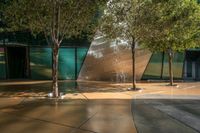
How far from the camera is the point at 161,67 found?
2677 cm

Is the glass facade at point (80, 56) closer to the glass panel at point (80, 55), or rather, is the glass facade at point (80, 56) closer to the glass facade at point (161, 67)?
the glass panel at point (80, 55)

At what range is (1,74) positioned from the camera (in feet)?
79.0

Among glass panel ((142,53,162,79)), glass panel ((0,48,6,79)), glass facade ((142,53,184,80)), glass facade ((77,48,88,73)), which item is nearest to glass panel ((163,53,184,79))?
glass facade ((142,53,184,80))

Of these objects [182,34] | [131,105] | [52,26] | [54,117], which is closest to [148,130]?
[54,117]

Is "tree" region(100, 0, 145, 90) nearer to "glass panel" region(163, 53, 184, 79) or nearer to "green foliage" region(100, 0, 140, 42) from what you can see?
"green foliage" region(100, 0, 140, 42)

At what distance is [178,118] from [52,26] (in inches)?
270

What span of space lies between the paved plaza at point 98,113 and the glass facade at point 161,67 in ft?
35.5


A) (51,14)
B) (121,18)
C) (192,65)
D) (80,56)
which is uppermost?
(121,18)

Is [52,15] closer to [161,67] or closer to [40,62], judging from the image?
[40,62]

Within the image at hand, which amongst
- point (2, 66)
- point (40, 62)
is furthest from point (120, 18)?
point (2, 66)

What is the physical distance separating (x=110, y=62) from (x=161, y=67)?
170 inches

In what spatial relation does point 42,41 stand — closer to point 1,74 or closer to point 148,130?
point 1,74

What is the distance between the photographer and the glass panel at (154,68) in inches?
1033

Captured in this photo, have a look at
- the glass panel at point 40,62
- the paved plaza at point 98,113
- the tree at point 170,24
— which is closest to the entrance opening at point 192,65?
the tree at point 170,24
